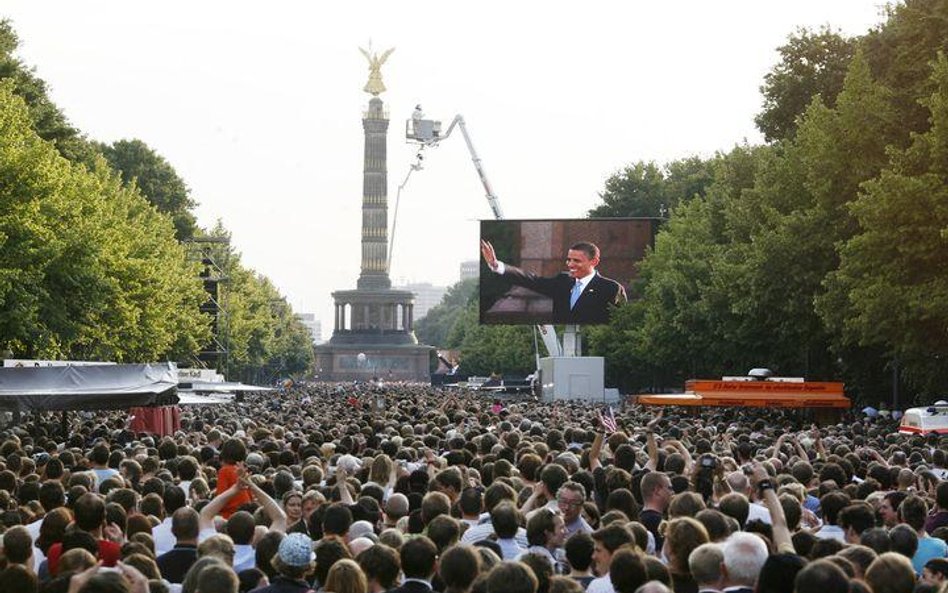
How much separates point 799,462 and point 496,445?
10.4ft

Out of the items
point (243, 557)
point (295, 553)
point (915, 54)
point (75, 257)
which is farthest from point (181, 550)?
point (75, 257)

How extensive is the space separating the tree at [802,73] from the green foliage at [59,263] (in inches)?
941

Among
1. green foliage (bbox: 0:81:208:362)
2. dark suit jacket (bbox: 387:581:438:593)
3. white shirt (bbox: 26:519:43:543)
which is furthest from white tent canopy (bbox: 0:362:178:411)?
dark suit jacket (bbox: 387:581:438:593)

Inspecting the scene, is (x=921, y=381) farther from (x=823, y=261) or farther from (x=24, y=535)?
(x=24, y=535)

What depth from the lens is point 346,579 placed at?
9.40m

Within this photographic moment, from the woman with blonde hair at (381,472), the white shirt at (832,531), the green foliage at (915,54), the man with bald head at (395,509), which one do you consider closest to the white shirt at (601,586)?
the white shirt at (832,531)

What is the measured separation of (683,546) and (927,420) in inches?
953

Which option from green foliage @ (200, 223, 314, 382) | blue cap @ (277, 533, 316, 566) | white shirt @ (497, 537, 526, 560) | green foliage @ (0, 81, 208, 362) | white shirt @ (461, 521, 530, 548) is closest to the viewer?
blue cap @ (277, 533, 316, 566)

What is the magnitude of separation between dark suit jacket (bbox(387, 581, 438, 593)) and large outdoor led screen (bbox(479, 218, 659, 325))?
64.5 metres

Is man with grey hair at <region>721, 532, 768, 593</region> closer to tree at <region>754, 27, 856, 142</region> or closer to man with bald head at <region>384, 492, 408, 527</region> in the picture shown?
man with bald head at <region>384, 492, 408, 527</region>

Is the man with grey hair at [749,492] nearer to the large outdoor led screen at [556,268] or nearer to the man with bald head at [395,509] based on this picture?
the man with bald head at [395,509]

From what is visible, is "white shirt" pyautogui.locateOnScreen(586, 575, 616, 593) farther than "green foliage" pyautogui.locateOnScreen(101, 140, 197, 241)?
No

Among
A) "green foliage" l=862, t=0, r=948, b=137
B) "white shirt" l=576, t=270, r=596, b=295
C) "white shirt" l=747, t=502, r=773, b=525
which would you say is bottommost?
"white shirt" l=747, t=502, r=773, b=525

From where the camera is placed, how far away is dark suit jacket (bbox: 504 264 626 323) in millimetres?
75125
